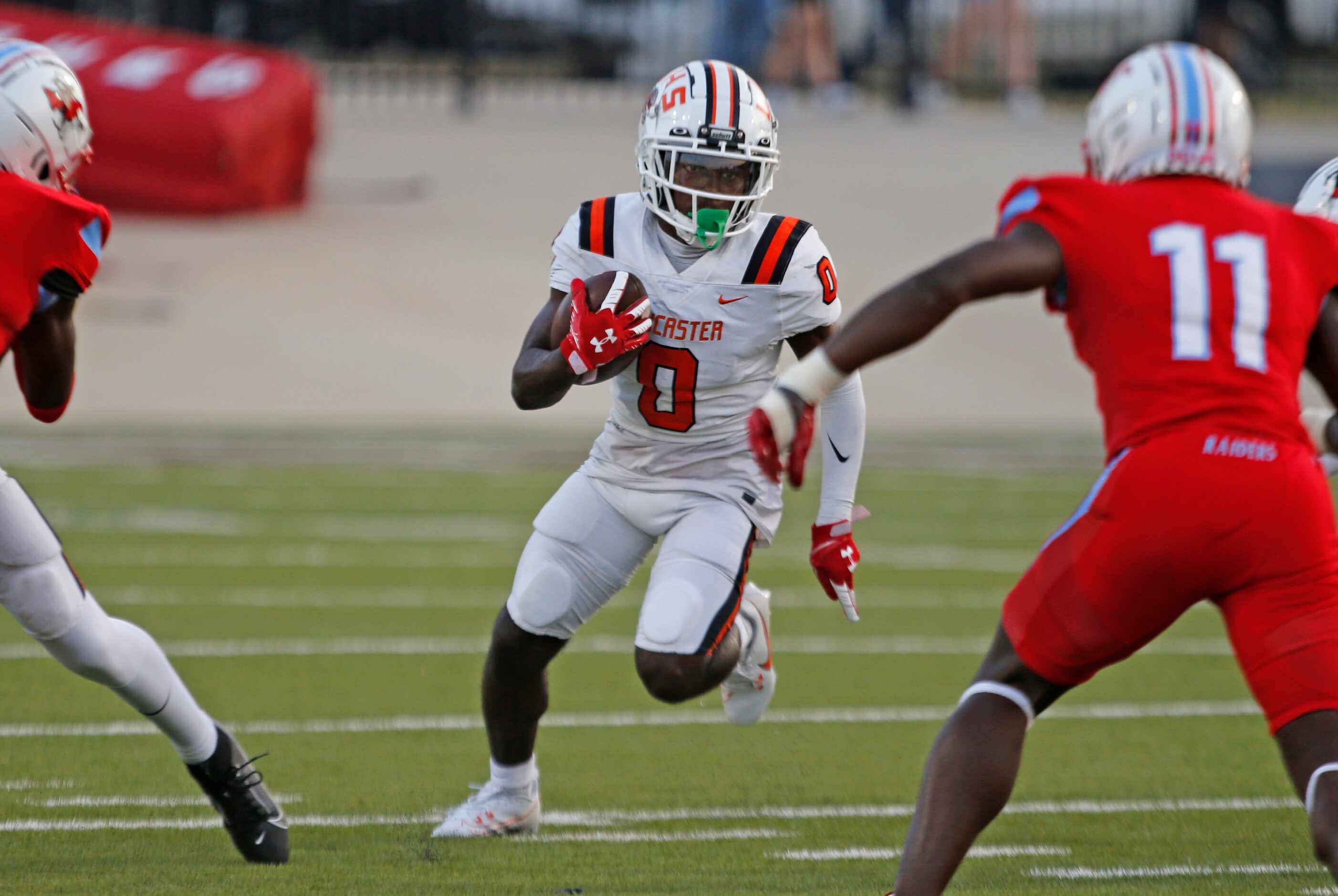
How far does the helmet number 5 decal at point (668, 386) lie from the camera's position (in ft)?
12.7

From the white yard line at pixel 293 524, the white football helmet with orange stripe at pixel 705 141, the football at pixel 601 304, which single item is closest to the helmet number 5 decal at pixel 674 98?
the white football helmet with orange stripe at pixel 705 141

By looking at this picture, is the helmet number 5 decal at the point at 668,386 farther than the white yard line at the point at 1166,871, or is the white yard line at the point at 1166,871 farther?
the helmet number 5 decal at the point at 668,386

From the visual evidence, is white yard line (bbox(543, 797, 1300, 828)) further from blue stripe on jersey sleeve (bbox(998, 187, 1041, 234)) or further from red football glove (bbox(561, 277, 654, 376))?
blue stripe on jersey sleeve (bbox(998, 187, 1041, 234))

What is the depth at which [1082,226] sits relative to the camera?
2.76 m

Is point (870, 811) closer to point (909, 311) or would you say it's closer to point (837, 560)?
point (837, 560)

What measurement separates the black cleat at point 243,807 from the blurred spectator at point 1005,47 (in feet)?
57.0

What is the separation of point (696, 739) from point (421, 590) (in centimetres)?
260

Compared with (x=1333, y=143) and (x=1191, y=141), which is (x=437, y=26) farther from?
(x=1191, y=141)

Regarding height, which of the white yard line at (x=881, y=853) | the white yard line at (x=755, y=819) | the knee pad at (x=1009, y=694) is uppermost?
the knee pad at (x=1009, y=694)

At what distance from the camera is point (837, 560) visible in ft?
12.8

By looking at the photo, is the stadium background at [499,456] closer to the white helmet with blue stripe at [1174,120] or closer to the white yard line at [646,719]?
the white yard line at [646,719]

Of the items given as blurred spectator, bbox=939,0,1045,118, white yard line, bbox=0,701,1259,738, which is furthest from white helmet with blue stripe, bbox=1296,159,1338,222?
blurred spectator, bbox=939,0,1045,118

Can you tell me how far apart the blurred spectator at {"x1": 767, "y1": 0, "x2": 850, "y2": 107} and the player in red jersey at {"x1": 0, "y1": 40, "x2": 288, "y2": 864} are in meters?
15.9

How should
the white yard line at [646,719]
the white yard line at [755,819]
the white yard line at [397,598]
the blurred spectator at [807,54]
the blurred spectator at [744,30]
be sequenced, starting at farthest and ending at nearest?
1. the blurred spectator at [744,30]
2. the blurred spectator at [807,54]
3. the white yard line at [397,598]
4. the white yard line at [646,719]
5. the white yard line at [755,819]
